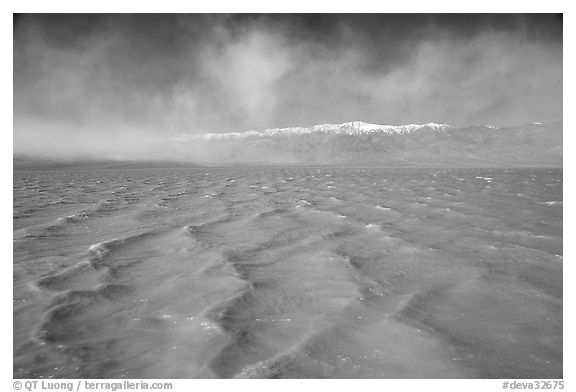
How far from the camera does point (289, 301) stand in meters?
5.22

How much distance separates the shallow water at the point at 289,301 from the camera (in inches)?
145

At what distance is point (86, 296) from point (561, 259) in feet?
29.6

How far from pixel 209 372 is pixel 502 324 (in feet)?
12.4

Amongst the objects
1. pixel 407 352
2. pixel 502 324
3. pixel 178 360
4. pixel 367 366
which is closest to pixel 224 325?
pixel 178 360

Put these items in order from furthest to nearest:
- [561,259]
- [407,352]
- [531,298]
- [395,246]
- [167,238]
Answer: [167,238] → [395,246] → [561,259] → [531,298] → [407,352]

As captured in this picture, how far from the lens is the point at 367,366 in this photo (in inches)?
142

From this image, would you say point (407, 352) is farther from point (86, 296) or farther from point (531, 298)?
point (86, 296)

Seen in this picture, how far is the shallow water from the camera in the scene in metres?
3.69

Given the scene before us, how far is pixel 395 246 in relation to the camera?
8.21 metres
